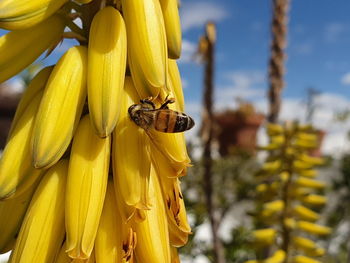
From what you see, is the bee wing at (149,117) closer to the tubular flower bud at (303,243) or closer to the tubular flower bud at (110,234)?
the tubular flower bud at (110,234)

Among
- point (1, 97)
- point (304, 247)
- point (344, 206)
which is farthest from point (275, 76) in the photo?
point (1, 97)

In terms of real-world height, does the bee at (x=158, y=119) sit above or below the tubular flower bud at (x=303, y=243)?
above

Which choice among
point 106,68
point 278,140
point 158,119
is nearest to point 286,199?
point 278,140

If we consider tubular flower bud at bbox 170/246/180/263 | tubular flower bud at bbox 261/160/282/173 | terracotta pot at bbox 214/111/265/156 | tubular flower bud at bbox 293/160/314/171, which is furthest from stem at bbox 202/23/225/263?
terracotta pot at bbox 214/111/265/156

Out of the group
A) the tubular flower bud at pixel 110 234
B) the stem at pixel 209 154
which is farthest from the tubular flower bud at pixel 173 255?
the stem at pixel 209 154

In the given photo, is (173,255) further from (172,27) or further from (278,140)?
(278,140)

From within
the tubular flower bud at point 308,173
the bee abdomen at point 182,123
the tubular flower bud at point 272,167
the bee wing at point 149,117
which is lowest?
the tubular flower bud at point 308,173

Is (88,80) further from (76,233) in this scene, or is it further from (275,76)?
(275,76)

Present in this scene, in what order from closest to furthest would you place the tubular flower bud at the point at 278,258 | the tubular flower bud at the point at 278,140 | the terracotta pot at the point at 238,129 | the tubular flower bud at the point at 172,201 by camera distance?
the tubular flower bud at the point at 172,201, the tubular flower bud at the point at 278,258, the tubular flower bud at the point at 278,140, the terracotta pot at the point at 238,129
